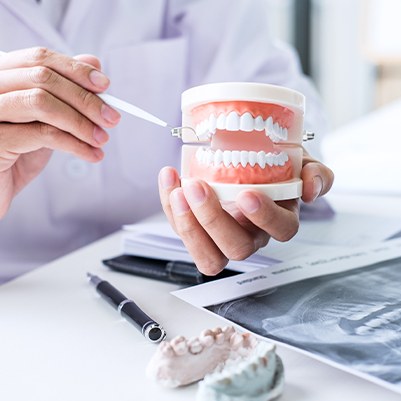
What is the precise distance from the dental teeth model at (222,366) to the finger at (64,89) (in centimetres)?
26

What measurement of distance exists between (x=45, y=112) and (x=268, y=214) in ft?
0.78

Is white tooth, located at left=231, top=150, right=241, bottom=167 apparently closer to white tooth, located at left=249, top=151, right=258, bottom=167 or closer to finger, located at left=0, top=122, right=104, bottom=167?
white tooth, located at left=249, top=151, right=258, bottom=167

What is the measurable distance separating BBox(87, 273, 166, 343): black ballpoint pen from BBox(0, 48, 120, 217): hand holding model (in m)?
0.15

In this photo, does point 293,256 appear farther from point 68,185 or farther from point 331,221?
point 68,185

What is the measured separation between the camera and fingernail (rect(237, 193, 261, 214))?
47cm

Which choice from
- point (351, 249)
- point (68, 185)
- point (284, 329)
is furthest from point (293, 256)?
point (68, 185)

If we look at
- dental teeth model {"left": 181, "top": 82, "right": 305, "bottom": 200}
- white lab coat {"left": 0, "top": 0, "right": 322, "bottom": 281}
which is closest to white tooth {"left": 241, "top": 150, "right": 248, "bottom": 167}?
dental teeth model {"left": 181, "top": 82, "right": 305, "bottom": 200}

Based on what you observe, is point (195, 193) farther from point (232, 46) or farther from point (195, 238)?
point (232, 46)

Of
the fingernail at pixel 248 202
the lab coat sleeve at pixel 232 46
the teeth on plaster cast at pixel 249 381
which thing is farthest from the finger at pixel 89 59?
→ the lab coat sleeve at pixel 232 46

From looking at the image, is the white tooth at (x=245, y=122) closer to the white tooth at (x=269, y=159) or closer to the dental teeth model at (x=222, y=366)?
the white tooth at (x=269, y=159)

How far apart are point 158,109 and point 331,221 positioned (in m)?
0.41

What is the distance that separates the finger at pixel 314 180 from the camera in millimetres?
559

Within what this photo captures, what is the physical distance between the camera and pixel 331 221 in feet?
2.73

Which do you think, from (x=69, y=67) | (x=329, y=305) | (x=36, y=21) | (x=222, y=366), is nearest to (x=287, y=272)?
(x=329, y=305)
